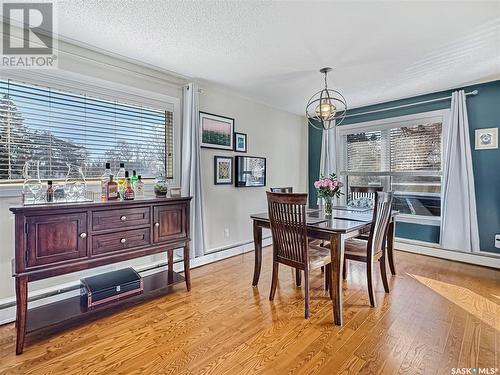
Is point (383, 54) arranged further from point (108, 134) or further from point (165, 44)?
point (108, 134)

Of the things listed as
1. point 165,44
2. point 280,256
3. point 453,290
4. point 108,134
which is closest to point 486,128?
point 453,290

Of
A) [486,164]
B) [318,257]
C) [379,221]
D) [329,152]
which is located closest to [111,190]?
[318,257]

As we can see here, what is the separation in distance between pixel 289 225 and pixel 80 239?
67.0 inches

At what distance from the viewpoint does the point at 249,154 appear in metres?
4.17

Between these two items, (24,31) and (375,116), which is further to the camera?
(375,116)

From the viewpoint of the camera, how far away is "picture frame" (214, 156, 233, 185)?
367 centimetres

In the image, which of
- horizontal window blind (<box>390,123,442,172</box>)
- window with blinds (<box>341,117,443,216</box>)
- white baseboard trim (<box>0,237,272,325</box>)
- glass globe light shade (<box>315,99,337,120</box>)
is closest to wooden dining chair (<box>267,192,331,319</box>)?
glass globe light shade (<box>315,99,337,120</box>)

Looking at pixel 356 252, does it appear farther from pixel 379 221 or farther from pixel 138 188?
pixel 138 188

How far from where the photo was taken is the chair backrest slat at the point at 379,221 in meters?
2.31

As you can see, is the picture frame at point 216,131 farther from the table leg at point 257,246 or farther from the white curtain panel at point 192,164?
the table leg at point 257,246

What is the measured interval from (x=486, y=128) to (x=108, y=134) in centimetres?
470

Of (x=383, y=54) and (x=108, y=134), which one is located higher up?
(x=383, y=54)

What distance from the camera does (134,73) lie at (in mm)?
2838

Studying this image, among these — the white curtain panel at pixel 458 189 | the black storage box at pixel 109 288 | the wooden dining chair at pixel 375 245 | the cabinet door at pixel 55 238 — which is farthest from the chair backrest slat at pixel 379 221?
the cabinet door at pixel 55 238
